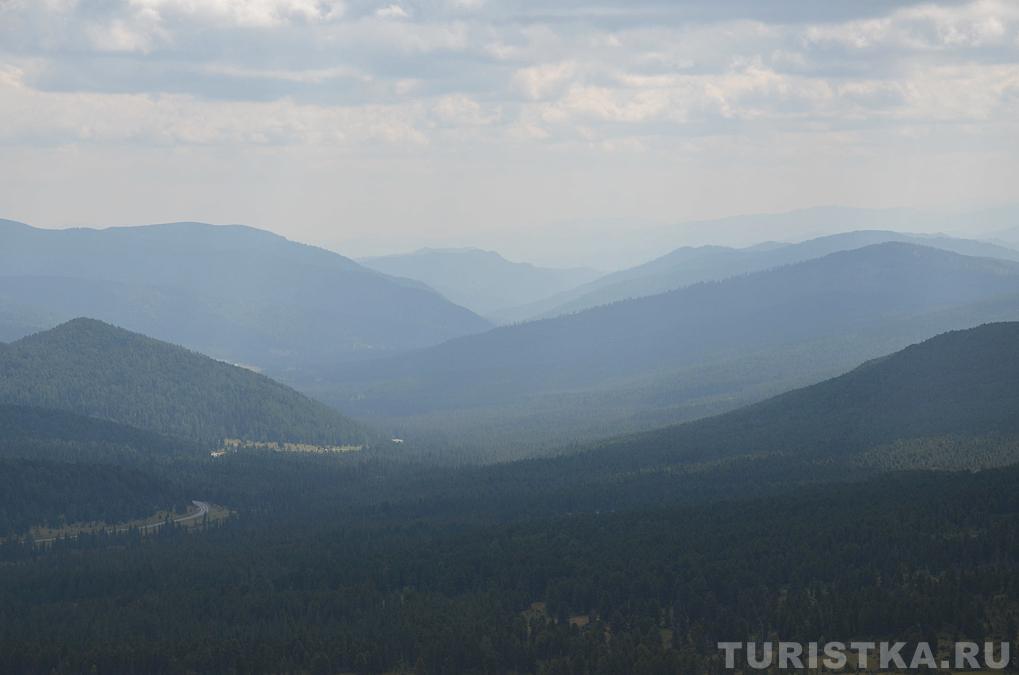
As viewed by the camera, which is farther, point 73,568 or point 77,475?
Result: point 77,475

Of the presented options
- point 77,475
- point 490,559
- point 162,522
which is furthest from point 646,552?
point 77,475

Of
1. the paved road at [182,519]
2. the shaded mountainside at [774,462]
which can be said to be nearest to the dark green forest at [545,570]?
the shaded mountainside at [774,462]

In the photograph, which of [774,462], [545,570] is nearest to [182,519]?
[774,462]

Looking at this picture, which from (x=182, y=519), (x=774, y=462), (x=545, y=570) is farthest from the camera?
(x=182, y=519)

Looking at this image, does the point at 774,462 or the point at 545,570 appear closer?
the point at 545,570

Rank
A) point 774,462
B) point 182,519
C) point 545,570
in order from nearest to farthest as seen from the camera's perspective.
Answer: point 545,570, point 774,462, point 182,519

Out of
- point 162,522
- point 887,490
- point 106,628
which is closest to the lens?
point 106,628

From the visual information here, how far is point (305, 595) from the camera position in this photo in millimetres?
122125

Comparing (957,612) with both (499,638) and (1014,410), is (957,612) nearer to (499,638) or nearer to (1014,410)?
(499,638)

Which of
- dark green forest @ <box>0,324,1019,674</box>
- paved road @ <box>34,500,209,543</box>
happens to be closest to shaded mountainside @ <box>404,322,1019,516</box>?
dark green forest @ <box>0,324,1019,674</box>

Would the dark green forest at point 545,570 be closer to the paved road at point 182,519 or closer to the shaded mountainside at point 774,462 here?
the shaded mountainside at point 774,462

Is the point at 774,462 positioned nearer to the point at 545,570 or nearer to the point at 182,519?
the point at 545,570

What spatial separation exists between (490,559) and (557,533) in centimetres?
1180

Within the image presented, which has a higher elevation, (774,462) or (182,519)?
(774,462)
